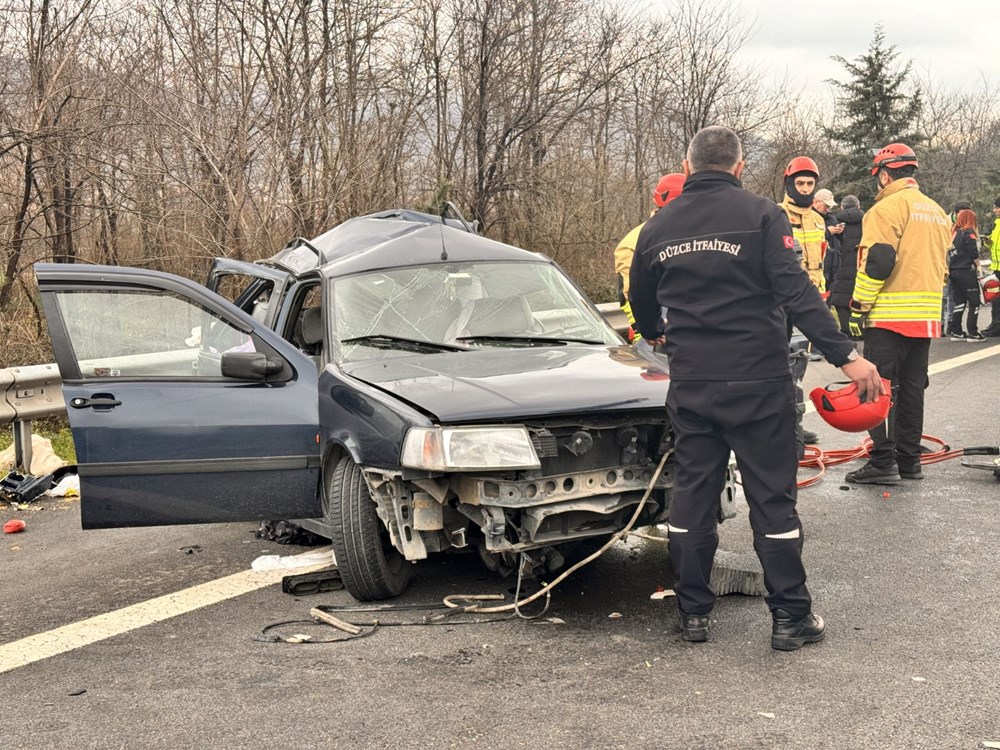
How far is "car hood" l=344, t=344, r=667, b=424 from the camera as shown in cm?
431

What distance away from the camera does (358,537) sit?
4.68 m

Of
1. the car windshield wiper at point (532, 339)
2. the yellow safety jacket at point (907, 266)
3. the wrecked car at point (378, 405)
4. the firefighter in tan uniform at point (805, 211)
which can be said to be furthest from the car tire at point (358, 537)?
the firefighter in tan uniform at point (805, 211)

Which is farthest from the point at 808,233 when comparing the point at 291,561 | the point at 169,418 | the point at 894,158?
the point at 169,418

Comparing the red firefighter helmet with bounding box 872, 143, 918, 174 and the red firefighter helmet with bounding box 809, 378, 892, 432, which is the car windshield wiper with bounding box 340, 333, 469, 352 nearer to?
the red firefighter helmet with bounding box 809, 378, 892, 432

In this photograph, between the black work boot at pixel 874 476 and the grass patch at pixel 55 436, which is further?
the grass patch at pixel 55 436

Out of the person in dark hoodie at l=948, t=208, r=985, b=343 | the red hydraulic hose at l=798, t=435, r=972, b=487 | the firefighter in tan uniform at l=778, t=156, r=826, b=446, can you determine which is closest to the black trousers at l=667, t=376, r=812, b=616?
the red hydraulic hose at l=798, t=435, r=972, b=487

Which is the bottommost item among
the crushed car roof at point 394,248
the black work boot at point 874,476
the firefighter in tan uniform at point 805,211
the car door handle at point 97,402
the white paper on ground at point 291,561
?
the white paper on ground at point 291,561

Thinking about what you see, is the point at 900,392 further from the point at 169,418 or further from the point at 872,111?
the point at 872,111

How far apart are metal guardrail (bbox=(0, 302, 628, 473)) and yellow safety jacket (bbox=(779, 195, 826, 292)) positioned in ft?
19.0

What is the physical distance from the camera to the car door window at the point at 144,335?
17.4 feet

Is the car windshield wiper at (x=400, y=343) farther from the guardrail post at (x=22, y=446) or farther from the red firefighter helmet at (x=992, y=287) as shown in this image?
the red firefighter helmet at (x=992, y=287)

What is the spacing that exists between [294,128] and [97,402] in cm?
916

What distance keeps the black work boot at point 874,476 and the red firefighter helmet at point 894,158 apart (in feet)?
6.30

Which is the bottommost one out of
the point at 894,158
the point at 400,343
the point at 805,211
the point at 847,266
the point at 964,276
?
the point at 400,343
